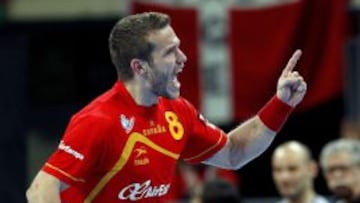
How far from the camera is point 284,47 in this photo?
9836 mm

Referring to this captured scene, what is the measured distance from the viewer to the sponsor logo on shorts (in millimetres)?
5406

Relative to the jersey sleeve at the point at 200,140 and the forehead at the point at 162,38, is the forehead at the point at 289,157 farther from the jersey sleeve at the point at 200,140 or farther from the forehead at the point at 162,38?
the forehead at the point at 162,38

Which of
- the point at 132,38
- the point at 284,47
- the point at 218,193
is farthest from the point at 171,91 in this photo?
the point at 284,47

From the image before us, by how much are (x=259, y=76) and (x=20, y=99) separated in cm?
184

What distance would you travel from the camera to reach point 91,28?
37.3 feet

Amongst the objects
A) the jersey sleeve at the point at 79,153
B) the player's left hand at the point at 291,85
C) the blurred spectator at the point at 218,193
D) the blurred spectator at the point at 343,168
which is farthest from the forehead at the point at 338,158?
the jersey sleeve at the point at 79,153

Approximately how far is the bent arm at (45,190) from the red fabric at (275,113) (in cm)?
106

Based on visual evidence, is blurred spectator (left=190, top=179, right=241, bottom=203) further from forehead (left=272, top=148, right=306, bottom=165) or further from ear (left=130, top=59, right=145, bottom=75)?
ear (left=130, top=59, right=145, bottom=75)

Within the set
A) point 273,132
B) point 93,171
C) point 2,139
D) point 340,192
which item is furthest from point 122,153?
point 2,139

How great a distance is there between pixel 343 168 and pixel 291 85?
173 cm

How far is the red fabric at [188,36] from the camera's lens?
998 cm

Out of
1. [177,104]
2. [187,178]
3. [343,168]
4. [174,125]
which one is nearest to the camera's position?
[174,125]

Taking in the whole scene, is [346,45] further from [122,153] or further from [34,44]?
[122,153]

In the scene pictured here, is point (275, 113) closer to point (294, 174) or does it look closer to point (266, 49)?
point (294, 174)
